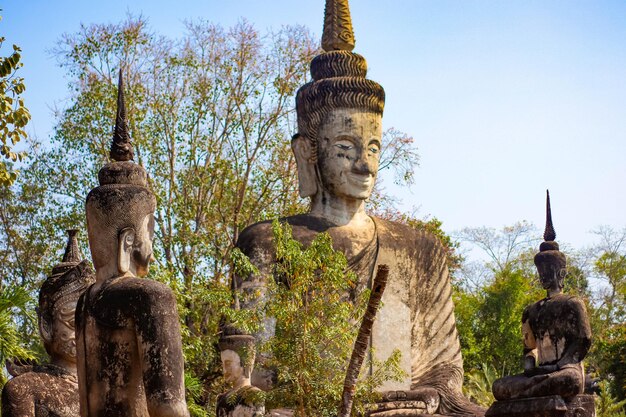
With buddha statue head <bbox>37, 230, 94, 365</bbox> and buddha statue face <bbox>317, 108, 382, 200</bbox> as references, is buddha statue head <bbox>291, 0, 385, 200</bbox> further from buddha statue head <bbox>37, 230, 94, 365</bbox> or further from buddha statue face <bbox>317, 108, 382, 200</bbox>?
buddha statue head <bbox>37, 230, 94, 365</bbox>

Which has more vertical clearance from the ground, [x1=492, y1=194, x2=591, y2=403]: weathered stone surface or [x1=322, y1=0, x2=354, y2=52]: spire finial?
[x1=322, y1=0, x2=354, y2=52]: spire finial

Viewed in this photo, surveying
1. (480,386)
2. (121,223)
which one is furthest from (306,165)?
(480,386)

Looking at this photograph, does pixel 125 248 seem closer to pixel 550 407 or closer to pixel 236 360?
pixel 236 360

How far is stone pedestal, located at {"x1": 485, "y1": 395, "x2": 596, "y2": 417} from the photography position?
11.1 m

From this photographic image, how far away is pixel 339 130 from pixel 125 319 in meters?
6.28

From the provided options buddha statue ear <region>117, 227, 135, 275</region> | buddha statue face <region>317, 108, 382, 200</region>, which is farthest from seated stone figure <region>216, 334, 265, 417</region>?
buddha statue ear <region>117, 227, 135, 275</region>

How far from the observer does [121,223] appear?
707 centimetres

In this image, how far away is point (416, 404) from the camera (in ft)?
37.7

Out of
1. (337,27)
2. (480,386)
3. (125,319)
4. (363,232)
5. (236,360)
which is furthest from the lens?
(480,386)

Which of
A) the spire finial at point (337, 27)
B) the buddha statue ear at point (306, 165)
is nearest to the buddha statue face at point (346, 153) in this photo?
the buddha statue ear at point (306, 165)

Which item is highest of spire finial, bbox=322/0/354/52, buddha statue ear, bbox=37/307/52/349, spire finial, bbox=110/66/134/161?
spire finial, bbox=322/0/354/52

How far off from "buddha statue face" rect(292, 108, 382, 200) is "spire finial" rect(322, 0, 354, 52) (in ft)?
3.71

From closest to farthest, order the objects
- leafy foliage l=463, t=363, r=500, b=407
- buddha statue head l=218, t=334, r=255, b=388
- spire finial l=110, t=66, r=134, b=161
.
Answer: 1. spire finial l=110, t=66, r=134, b=161
2. buddha statue head l=218, t=334, r=255, b=388
3. leafy foliage l=463, t=363, r=500, b=407

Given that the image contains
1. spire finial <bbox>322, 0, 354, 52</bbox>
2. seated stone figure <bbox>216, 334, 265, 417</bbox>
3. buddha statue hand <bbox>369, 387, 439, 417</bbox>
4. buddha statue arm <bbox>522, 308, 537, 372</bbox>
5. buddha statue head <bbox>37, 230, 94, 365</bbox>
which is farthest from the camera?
spire finial <bbox>322, 0, 354, 52</bbox>
